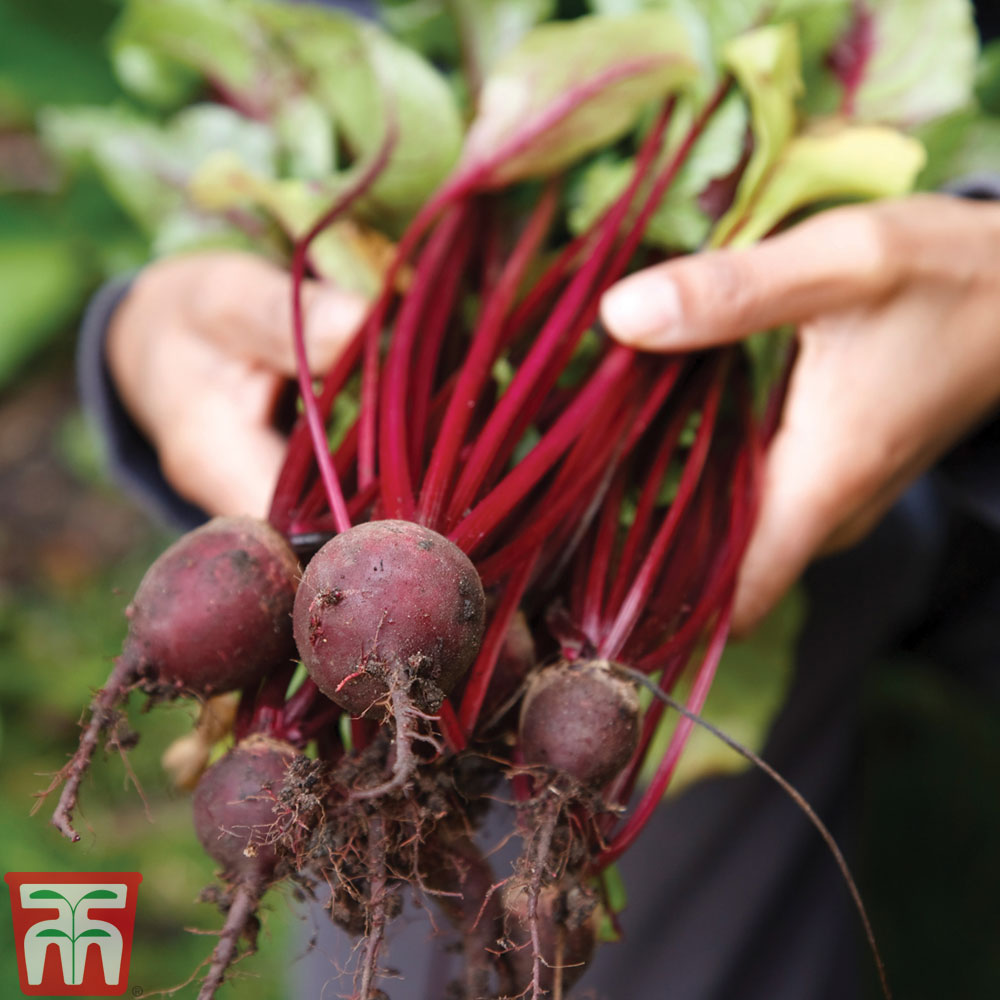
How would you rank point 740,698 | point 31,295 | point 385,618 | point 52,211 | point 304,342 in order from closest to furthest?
point 385,618 < point 304,342 < point 740,698 < point 31,295 < point 52,211

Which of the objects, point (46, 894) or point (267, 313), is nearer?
point (46, 894)

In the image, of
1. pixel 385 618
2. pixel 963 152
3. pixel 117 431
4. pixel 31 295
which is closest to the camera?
pixel 385 618

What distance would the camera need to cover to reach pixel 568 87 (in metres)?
0.81

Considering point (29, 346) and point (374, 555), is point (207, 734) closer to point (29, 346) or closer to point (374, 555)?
point (374, 555)

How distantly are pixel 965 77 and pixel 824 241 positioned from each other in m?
0.33

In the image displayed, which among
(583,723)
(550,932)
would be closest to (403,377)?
(583,723)

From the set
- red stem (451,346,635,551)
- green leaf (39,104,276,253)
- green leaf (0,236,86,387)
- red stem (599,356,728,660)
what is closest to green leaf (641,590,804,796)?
red stem (599,356,728,660)

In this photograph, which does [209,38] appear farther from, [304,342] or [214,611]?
[214,611]

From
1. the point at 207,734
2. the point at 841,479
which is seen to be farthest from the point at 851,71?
the point at 207,734

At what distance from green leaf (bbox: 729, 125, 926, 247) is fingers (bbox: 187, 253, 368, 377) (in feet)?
1.24

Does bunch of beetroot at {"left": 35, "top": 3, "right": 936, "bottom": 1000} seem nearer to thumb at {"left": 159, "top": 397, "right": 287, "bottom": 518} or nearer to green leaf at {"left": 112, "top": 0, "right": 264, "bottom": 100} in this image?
thumb at {"left": 159, "top": 397, "right": 287, "bottom": 518}

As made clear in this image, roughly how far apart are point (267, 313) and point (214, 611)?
362 mm

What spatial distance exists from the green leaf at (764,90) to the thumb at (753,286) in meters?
0.09

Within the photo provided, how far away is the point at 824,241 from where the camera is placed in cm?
70
